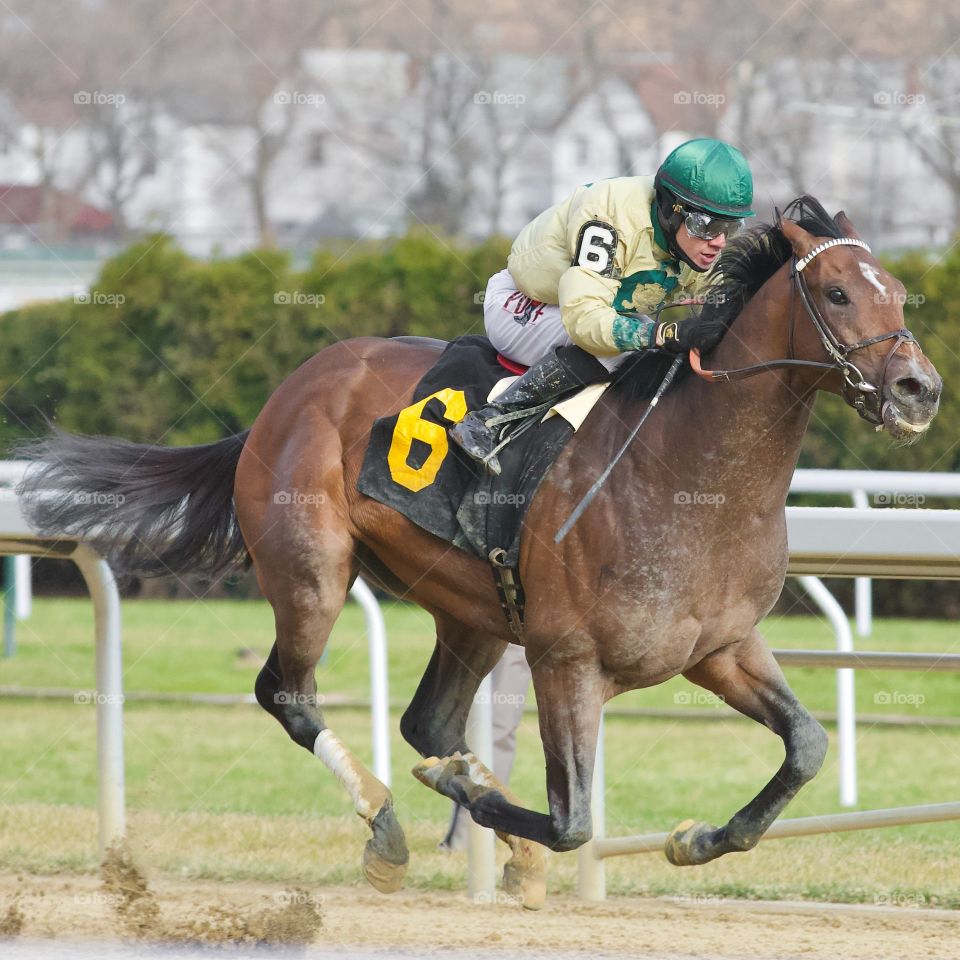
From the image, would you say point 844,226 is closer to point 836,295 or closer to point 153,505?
point 836,295

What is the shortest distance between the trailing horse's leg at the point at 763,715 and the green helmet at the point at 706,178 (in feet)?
3.51

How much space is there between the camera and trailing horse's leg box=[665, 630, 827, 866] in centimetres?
378

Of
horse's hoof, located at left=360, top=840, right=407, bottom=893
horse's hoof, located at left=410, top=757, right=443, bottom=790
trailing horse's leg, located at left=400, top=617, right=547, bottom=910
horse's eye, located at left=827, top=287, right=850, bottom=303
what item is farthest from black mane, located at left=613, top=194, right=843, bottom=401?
horse's hoof, located at left=360, top=840, right=407, bottom=893

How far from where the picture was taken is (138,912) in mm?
4266

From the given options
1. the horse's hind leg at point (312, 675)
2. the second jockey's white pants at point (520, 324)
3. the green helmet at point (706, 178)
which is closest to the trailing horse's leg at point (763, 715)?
the second jockey's white pants at point (520, 324)

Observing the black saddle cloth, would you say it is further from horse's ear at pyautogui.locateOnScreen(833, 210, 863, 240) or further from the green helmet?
horse's ear at pyautogui.locateOnScreen(833, 210, 863, 240)

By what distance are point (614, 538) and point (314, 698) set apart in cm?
118

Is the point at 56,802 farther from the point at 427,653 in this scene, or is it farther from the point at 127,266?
the point at 127,266

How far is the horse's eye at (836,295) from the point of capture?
3.33 m

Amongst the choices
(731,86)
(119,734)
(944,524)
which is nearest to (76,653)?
(119,734)

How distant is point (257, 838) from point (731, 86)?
22.3m

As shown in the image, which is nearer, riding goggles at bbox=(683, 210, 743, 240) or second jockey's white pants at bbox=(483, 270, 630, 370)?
riding goggles at bbox=(683, 210, 743, 240)

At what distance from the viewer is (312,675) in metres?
4.39

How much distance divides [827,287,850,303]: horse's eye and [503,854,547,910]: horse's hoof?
1.65 meters
